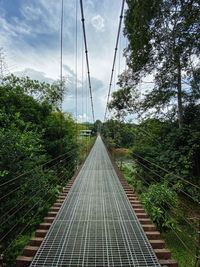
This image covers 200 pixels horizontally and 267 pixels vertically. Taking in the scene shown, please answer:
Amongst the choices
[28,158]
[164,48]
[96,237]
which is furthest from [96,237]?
[164,48]

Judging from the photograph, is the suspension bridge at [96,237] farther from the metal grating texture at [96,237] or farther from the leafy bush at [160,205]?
the leafy bush at [160,205]

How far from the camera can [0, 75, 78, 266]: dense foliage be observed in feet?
9.54

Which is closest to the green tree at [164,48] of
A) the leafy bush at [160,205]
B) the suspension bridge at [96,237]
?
the leafy bush at [160,205]

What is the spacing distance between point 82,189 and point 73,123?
6.47m

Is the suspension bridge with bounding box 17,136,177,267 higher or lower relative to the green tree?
lower

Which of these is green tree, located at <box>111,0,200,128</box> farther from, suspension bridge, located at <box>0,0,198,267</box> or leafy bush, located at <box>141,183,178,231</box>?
suspension bridge, located at <box>0,0,198,267</box>

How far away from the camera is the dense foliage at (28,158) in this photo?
2.91 m

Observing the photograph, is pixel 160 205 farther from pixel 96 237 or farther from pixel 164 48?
pixel 164 48

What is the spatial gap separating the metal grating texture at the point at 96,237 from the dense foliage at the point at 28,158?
0.39 m

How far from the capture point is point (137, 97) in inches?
325

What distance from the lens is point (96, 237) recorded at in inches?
90.8

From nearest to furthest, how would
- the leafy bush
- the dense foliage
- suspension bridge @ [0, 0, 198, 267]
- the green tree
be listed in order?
suspension bridge @ [0, 0, 198, 267], the dense foliage, the leafy bush, the green tree

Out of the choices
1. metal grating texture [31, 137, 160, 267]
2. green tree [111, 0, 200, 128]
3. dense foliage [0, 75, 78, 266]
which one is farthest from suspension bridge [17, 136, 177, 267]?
green tree [111, 0, 200, 128]

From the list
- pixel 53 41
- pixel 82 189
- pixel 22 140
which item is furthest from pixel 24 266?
pixel 53 41
